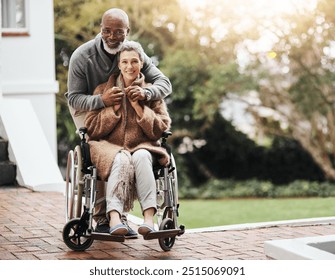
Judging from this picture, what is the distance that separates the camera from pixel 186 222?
7363mm

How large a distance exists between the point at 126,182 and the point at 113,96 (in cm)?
41

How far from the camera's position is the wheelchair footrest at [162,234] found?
11.6ft

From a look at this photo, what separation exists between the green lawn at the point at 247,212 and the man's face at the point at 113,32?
3.36 meters

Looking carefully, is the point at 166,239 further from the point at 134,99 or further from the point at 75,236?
the point at 134,99

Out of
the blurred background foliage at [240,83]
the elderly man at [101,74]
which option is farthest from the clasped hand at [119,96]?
the blurred background foliage at [240,83]

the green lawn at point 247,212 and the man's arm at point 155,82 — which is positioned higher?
the man's arm at point 155,82

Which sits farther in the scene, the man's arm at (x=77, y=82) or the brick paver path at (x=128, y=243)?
the man's arm at (x=77, y=82)

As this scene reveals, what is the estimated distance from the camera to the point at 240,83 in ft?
35.0

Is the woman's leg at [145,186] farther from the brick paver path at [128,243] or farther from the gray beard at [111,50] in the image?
the gray beard at [111,50]

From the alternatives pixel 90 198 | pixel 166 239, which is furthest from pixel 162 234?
pixel 90 198

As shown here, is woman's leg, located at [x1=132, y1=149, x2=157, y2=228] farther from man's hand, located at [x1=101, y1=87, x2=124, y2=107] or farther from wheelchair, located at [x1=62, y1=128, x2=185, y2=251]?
man's hand, located at [x1=101, y1=87, x2=124, y2=107]

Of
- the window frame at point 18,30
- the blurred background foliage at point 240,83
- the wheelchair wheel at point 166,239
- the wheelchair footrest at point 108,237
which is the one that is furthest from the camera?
the blurred background foliage at point 240,83
